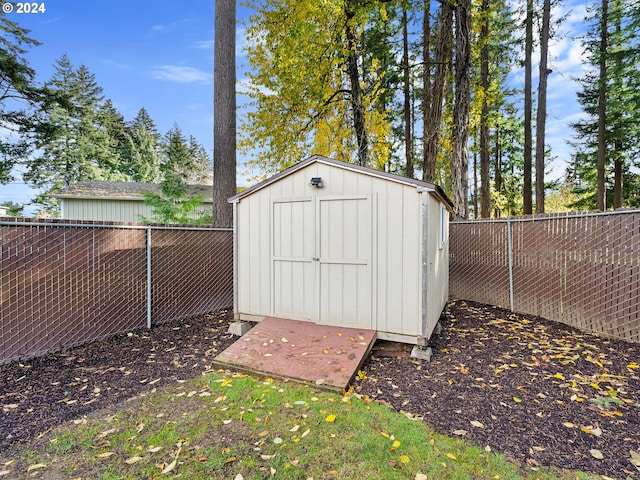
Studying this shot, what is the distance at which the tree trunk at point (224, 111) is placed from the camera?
20.5ft

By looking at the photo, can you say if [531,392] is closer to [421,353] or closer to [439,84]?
[421,353]

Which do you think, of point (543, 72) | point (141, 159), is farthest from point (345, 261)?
point (141, 159)

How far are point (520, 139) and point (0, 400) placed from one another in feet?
70.4

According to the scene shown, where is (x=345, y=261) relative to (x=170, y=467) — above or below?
above

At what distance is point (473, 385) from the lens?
2.99 meters

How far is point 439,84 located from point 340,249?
677cm

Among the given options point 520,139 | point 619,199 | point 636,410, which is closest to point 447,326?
point 636,410

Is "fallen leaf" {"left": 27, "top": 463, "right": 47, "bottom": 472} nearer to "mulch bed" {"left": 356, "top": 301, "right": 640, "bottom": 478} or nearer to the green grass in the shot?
the green grass

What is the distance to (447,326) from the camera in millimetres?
4824

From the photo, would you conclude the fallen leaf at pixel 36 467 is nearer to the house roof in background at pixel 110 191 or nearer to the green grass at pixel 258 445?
the green grass at pixel 258 445

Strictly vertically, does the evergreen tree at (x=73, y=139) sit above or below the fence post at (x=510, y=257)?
above

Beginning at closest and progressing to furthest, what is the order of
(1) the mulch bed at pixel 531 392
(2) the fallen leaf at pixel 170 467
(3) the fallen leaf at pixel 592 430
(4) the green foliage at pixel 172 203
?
(2) the fallen leaf at pixel 170 467 < (1) the mulch bed at pixel 531 392 < (3) the fallen leaf at pixel 592 430 < (4) the green foliage at pixel 172 203

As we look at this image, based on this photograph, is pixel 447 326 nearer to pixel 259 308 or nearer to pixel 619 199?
pixel 259 308

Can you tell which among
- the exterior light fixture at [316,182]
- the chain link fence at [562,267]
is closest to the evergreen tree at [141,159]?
the exterior light fixture at [316,182]
